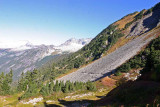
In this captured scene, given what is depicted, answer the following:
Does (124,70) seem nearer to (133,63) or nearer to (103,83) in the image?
(133,63)

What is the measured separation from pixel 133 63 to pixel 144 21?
4969 inches

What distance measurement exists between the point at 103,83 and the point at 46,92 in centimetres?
3514

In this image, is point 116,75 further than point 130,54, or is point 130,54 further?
point 130,54

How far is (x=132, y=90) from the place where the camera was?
21.8 m

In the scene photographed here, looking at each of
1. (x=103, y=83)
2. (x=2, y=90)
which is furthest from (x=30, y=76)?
(x=103, y=83)

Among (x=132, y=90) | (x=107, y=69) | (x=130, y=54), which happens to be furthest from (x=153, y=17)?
(x=132, y=90)

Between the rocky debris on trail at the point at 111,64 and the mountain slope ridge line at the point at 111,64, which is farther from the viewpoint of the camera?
the mountain slope ridge line at the point at 111,64

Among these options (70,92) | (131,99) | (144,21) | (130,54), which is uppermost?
(144,21)

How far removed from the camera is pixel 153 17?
185 m

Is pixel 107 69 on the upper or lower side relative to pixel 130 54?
lower

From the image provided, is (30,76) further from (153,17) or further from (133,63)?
(153,17)

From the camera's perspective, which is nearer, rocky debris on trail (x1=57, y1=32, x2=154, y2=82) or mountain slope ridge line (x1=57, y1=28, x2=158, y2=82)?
rocky debris on trail (x1=57, y1=32, x2=154, y2=82)

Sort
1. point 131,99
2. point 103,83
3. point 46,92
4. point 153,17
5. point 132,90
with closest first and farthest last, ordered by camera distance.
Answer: point 131,99, point 132,90, point 46,92, point 103,83, point 153,17

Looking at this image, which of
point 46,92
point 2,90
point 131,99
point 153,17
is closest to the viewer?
point 131,99
